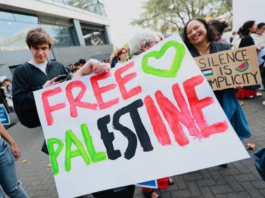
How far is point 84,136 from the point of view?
105 cm

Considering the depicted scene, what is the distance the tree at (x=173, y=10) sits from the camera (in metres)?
17.3

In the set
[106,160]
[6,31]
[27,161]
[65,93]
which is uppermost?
[6,31]

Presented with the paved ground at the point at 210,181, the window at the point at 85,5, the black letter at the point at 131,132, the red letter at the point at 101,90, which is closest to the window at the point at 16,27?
the window at the point at 85,5

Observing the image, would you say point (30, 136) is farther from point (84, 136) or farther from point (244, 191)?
point (244, 191)

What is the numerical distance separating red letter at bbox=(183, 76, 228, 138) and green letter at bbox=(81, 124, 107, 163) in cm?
64

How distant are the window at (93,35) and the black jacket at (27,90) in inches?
794

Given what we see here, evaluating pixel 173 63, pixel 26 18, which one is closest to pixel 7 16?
pixel 26 18

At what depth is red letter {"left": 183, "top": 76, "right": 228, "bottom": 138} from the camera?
915 mm

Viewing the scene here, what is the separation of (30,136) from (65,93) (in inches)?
181

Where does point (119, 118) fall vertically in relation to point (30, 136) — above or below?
above

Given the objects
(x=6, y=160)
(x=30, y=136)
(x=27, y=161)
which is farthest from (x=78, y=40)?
(x=6, y=160)

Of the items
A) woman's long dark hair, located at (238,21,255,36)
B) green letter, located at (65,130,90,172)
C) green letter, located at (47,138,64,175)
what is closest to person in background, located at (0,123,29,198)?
green letter, located at (47,138,64,175)

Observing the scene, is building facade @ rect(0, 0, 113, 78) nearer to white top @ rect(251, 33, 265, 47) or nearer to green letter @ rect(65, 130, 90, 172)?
green letter @ rect(65, 130, 90, 172)

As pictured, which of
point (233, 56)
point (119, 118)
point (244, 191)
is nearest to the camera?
point (119, 118)
